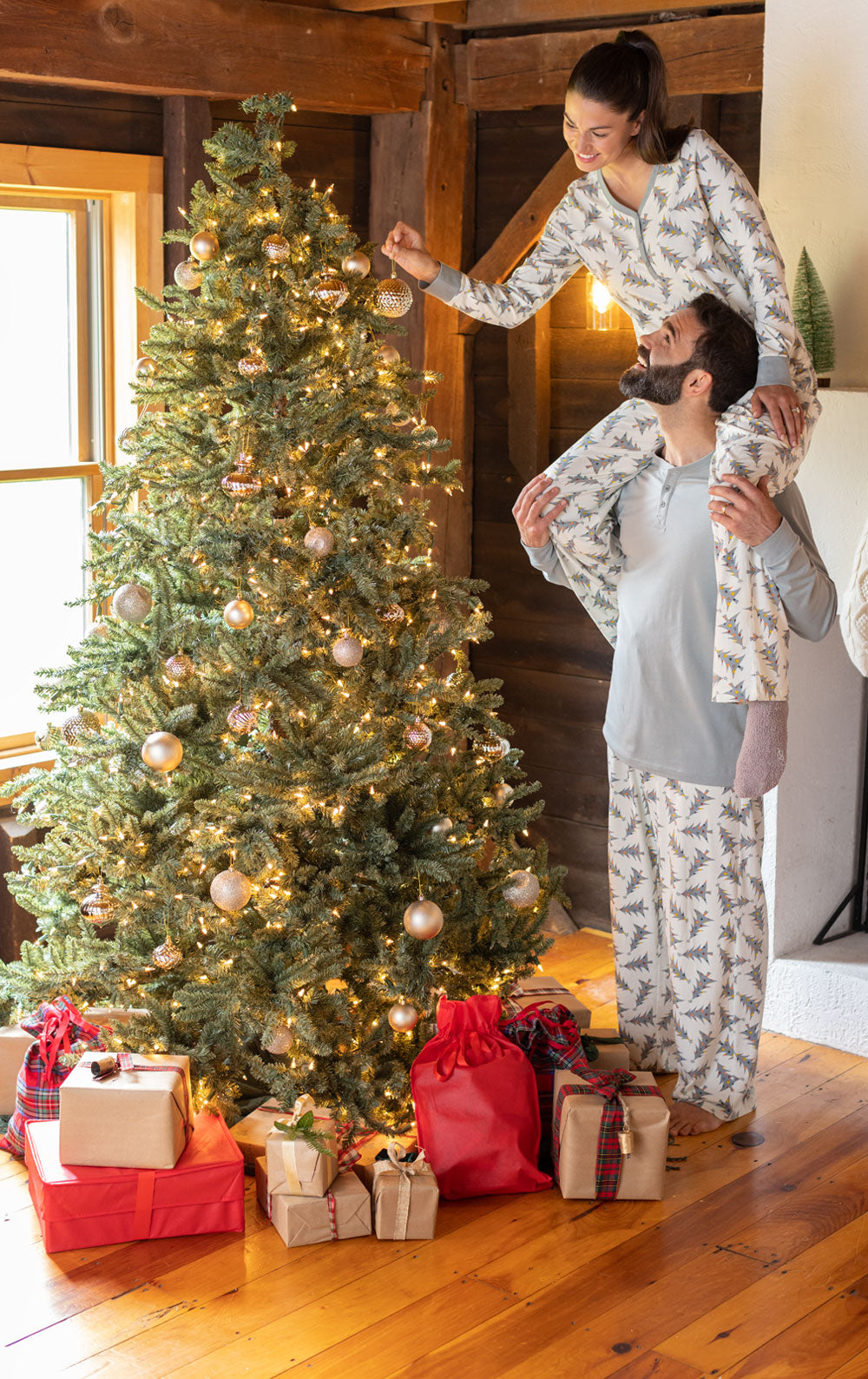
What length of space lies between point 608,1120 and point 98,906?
109 centimetres

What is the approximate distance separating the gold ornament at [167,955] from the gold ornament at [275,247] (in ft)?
4.57

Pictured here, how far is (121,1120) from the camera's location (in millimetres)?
2646

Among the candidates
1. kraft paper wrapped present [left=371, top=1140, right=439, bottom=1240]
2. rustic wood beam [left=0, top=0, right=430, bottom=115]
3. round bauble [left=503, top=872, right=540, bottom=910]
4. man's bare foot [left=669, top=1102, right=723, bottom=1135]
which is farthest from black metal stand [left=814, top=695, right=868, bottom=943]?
rustic wood beam [left=0, top=0, right=430, bottom=115]

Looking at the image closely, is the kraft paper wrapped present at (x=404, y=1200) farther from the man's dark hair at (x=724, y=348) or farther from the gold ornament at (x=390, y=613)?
the man's dark hair at (x=724, y=348)

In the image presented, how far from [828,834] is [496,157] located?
2.12 m

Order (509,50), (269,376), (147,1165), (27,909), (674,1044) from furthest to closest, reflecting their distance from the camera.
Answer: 1. (509,50)
2. (674,1044)
3. (27,909)
4. (269,376)
5. (147,1165)

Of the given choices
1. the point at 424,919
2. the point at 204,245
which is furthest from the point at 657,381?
the point at 424,919

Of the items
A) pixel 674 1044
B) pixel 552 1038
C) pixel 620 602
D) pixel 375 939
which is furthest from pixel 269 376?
pixel 674 1044

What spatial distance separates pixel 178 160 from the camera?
139 inches

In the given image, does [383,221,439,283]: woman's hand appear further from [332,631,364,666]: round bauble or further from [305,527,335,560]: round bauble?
[332,631,364,666]: round bauble

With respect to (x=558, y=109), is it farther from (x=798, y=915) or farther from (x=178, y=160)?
(x=798, y=915)

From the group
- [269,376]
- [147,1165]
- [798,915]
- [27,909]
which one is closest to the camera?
[147,1165]

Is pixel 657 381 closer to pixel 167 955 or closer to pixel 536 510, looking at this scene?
pixel 536 510

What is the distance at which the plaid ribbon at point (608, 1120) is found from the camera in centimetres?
281
